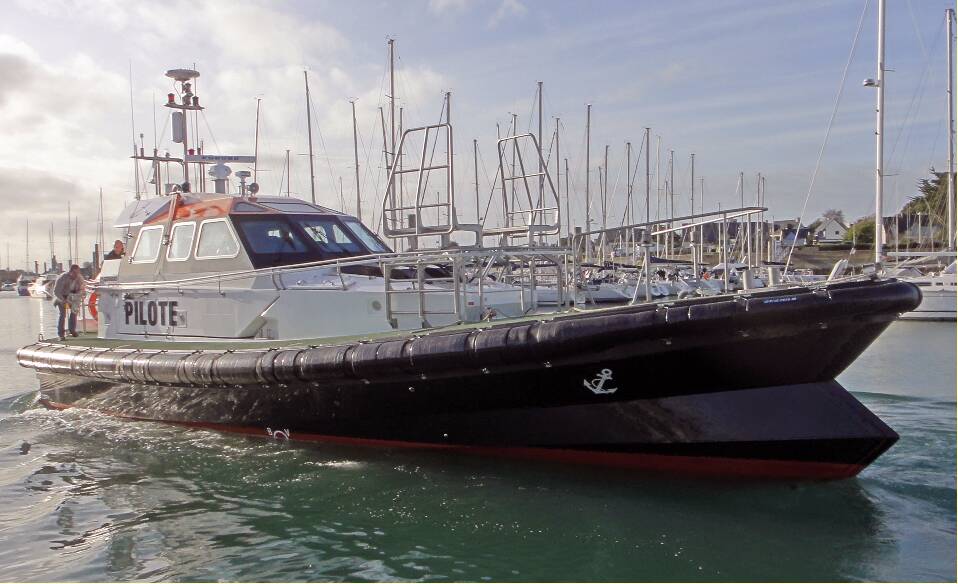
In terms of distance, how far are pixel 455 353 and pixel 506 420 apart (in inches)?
29.6

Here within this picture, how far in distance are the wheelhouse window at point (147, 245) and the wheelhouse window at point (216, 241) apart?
86 cm

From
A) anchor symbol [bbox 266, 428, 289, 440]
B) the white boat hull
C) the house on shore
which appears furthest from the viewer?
the house on shore

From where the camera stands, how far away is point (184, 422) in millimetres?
8102

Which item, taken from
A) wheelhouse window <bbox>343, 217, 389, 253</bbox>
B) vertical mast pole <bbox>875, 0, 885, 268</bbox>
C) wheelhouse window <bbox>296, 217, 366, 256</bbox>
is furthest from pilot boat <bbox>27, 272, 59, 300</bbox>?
vertical mast pole <bbox>875, 0, 885, 268</bbox>

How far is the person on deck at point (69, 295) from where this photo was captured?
10617 millimetres

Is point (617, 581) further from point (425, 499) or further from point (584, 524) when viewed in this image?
point (425, 499)

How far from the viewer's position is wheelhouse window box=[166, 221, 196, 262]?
29.0 ft

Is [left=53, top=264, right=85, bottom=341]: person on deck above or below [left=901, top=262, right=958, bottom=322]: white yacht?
above

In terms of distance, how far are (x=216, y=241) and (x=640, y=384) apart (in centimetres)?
513

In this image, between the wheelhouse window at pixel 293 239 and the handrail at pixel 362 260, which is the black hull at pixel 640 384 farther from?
the wheelhouse window at pixel 293 239

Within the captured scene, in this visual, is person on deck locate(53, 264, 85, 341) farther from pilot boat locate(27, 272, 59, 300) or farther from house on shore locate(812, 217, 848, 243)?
house on shore locate(812, 217, 848, 243)

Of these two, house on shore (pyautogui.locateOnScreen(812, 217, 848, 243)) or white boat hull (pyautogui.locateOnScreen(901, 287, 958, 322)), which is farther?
house on shore (pyautogui.locateOnScreen(812, 217, 848, 243))

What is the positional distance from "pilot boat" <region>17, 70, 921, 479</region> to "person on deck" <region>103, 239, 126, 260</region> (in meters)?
1.36

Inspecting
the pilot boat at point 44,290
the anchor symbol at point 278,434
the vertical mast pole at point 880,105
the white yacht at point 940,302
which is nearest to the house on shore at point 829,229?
the white yacht at point 940,302
